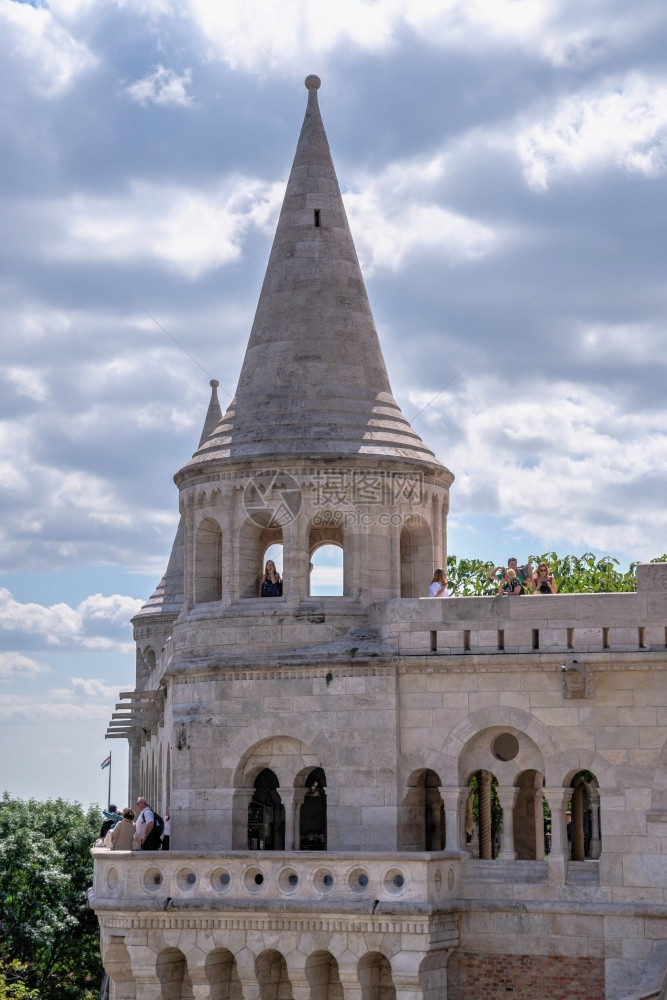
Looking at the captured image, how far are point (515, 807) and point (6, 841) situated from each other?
1008 inches

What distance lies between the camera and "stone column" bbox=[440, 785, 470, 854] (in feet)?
94.8

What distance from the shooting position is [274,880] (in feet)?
92.0

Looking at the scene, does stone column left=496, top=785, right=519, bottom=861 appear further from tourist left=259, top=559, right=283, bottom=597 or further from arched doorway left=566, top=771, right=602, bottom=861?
tourist left=259, top=559, right=283, bottom=597

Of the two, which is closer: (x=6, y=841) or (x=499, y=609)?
(x=499, y=609)

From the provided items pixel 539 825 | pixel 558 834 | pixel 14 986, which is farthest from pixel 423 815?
pixel 14 986

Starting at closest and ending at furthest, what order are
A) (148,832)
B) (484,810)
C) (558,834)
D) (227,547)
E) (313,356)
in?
(558,834), (148,832), (227,547), (313,356), (484,810)

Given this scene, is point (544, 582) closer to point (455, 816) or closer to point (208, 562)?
point (455, 816)

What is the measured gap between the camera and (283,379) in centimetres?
3172

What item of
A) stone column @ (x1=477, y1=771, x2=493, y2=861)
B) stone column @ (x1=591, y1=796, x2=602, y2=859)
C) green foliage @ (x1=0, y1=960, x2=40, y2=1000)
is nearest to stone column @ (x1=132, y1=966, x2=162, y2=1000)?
stone column @ (x1=477, y1=771, x2=493, y2=861)

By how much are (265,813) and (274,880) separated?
4.20 meters

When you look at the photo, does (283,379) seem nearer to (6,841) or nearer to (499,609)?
(499,609)

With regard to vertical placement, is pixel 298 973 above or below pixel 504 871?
below

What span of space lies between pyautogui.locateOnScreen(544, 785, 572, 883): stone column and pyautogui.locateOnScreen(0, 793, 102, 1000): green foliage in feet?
79.7

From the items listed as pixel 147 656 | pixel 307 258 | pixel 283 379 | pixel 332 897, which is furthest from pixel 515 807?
pixel 147 656
